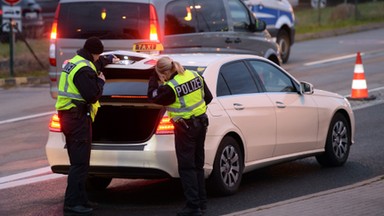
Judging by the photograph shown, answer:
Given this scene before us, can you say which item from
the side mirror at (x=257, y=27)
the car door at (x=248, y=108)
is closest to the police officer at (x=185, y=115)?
the car door at (x=248, y=108)

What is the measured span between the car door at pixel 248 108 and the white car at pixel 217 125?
0.01 m

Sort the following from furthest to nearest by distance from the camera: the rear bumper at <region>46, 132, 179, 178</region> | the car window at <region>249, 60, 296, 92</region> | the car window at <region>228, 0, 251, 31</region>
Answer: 1. the car window at <region>228, 0, 251, 31</region>
2. the car window at <region>249, 60, 296, 92</region>
3. the rear bumper at <region>46, 132, 179, 178</region>

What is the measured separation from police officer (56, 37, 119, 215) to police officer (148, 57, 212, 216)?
1.89 ft

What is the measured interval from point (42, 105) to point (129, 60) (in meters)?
8.34

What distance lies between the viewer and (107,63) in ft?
32.4

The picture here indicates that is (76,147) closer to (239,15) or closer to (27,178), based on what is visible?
(27,178)

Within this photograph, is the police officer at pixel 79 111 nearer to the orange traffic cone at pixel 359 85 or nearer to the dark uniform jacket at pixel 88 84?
the dark uniform jacket at pixel 88 84

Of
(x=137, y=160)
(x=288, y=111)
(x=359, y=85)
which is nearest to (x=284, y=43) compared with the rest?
(x=359, y=85)

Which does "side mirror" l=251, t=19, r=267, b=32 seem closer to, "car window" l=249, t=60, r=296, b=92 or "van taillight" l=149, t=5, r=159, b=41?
"van taillight" l=149, t=5, r=159, b=41

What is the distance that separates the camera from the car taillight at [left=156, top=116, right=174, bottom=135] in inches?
380

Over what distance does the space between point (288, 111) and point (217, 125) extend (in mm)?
1514

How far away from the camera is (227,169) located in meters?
10.2

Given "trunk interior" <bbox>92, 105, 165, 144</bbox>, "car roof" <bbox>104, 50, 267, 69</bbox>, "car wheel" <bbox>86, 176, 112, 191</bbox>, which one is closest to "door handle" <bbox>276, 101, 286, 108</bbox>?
"car roof" <bbox>104, 50, 267, 69</bbox>

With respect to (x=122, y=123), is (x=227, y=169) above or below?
below
